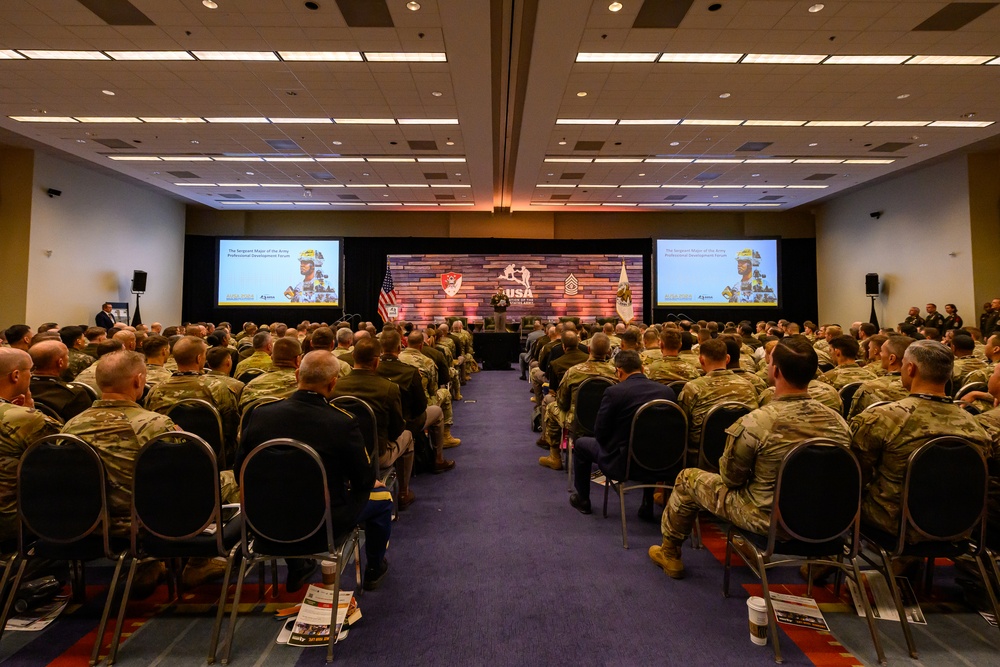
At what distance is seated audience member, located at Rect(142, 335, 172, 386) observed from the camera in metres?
3.64

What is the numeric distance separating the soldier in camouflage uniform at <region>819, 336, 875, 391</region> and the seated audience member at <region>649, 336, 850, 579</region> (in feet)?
6.24

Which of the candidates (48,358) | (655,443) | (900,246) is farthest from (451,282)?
(655,443)

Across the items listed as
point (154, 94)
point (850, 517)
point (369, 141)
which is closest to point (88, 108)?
point (154, 94)

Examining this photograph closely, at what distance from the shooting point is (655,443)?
10.3 feet

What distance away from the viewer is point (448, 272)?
→ 57.3ft

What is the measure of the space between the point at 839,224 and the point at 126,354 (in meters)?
18.4

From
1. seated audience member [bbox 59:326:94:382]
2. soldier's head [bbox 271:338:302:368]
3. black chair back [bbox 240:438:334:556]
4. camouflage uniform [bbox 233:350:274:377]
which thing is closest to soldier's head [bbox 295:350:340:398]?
black chair back [bbox 240:438:334:556]

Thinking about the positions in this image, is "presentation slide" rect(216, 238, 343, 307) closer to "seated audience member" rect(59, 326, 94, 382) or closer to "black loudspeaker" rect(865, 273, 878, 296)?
"seated audience member" rect(59, 326, 94, 382)

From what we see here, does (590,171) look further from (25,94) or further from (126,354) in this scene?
(126,354)

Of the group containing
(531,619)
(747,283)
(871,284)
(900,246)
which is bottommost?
(531,619)

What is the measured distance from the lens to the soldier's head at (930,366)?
7.20 feet

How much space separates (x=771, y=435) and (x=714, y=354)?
43.1 inches

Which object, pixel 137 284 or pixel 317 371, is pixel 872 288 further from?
pixel 137 284

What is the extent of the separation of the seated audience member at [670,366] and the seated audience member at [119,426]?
3203 millimetres
